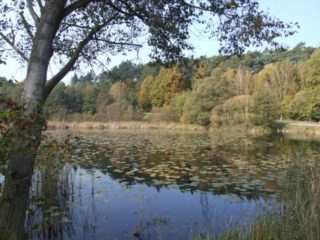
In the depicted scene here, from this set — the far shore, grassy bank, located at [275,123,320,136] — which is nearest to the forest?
the far shore

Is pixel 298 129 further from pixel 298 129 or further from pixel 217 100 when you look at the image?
pixel 217 100

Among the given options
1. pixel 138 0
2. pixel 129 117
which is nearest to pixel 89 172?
pixel 138 0

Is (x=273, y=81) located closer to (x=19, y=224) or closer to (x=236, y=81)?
(x=236, y=81)

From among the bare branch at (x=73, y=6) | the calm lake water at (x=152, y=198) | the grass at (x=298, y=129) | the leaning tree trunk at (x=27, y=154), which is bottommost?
the calm lake water at (x=152, y=198)

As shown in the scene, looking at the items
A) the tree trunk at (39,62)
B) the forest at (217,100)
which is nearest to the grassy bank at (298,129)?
the forest at (217,100)

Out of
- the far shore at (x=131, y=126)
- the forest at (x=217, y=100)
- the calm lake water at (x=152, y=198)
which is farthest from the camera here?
the far shore at (x=131, y=126)

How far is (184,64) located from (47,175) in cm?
407

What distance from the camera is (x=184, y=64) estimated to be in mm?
5949

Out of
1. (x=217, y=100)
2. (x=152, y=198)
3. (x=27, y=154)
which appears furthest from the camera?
(x=217, y=100)

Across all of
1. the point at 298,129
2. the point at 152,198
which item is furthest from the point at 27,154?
the point at 298,129

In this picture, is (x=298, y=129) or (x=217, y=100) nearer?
(x=298, y=129)

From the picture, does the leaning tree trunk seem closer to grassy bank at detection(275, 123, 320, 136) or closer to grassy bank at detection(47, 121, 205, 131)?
grassy bank at detection(275, 123, 320, 136)

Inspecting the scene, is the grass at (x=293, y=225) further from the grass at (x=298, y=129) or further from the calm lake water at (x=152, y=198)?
the grass at (x=298, y=129)

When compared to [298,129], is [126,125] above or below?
above
